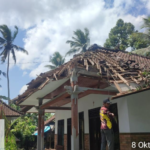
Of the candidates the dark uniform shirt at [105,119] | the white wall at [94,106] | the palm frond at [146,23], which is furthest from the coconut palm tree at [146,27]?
the dark uniform shirt at [105,119]

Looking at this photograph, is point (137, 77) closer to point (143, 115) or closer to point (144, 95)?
point (144, 95)

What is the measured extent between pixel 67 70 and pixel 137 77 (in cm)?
247

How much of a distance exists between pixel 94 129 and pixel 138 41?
15510 mm

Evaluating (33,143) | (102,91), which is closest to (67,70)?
(102,91)

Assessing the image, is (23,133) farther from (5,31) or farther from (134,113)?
(5,31)

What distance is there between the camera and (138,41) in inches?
841

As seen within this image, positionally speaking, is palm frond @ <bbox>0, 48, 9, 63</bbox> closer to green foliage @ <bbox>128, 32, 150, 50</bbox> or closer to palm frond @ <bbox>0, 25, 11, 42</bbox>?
palm frond @ <bbox>0, 25, 11, 42</bbox>

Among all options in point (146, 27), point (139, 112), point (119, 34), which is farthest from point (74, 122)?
point (119, 34)

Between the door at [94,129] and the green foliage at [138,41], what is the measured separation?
33.6 ft

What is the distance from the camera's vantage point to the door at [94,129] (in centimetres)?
866

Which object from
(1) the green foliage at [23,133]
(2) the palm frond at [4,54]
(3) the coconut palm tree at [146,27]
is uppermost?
(2) the palm frond at [4,54]

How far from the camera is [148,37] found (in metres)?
16.0

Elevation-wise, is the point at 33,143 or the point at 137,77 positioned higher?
the point at 137,77

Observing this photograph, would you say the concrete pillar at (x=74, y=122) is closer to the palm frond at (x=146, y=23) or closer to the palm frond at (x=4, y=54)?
the palm frond at (x=146, y=23)
